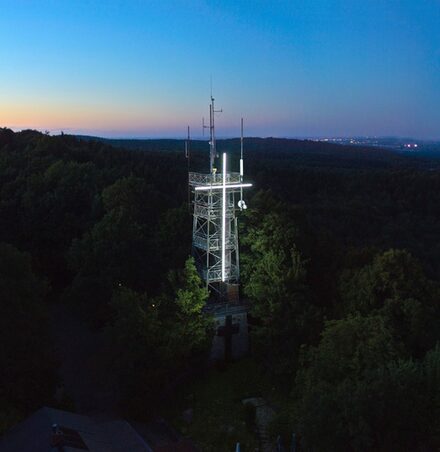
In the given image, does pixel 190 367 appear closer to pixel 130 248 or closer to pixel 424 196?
pixel 130 248

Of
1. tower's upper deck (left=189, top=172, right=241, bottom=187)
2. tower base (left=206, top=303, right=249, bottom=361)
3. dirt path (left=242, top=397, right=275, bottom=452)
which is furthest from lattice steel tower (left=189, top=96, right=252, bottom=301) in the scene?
dirt path (left=242, top=397, right=275, bottom=452)

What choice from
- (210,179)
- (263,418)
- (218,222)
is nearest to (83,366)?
(263,418)

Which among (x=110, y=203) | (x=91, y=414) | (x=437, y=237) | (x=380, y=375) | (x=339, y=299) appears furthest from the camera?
(x=437, y=237)

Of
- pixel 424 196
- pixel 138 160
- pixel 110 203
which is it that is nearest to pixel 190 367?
pixel 110 203

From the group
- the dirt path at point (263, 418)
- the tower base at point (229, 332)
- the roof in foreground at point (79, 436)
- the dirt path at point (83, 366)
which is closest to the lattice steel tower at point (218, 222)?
the tower base at point (229, 332)

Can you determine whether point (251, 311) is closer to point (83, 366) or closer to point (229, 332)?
point (229, 332)

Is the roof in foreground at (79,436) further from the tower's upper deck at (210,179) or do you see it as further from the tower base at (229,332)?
the tower's upper deck at (210,179)
